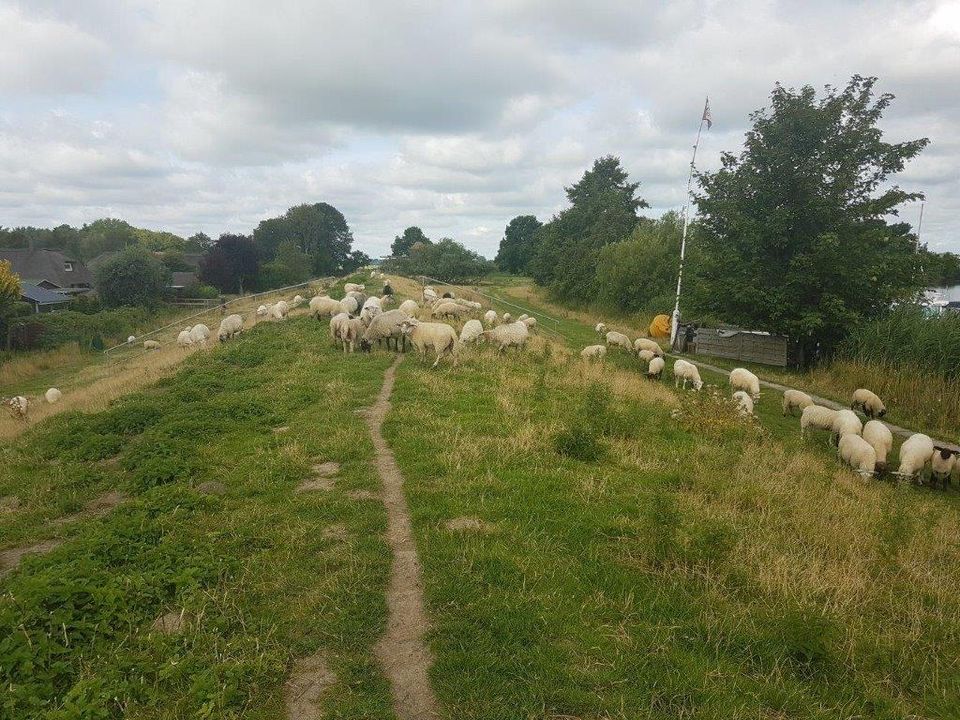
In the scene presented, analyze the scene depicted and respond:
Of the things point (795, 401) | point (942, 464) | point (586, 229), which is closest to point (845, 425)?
point (942, 464)

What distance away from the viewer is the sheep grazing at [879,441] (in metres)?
12.1

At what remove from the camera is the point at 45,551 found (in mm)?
6469

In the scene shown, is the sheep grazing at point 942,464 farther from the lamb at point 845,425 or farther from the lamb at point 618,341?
the lamb at point 618,341

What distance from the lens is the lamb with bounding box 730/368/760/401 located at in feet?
61.1

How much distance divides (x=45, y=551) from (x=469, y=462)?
546 centimetres

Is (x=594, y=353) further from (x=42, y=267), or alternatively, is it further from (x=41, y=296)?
(x=42, y=267)

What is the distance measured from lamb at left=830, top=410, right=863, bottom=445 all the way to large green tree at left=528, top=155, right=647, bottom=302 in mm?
35624

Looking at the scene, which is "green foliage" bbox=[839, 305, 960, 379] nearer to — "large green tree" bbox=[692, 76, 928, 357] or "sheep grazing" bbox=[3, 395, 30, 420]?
"large green tree" bbox=[692, 76, 928, 357]

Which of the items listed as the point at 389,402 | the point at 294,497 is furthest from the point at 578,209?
the point at 294,497

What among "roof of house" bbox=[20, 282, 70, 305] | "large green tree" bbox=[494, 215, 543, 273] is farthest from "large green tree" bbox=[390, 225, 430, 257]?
"roof of house" bbox=[20, 282, 70, 305]

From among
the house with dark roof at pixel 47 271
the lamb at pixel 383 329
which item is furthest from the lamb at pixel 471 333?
the house with dark roof at pixel 47 271

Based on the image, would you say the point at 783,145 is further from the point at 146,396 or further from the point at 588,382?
the point at 146,396

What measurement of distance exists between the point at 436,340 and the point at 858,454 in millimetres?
10995

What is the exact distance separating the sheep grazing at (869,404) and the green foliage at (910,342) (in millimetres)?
3533
